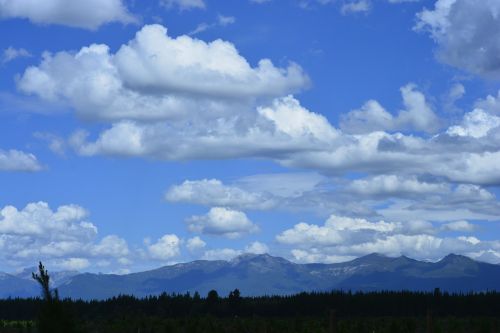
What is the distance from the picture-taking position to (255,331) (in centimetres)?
10075

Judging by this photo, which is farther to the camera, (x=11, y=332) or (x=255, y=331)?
(x=11, y=332)

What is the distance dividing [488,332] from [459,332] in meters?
16.6

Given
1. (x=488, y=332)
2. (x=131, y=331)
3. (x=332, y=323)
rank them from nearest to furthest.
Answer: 1. (x=332, y=323)
2. (x=488, y=332)
3. (x=131, y=331)

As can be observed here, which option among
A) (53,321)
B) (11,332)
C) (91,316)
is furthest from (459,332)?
(91,316)

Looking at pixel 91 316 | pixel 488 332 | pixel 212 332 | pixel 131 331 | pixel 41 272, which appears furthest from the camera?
pixel 91 316

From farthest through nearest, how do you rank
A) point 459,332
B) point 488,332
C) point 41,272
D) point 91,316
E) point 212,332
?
point 91,316 → point 459,332 → point 212,332 → point 488,332 → point 41,272

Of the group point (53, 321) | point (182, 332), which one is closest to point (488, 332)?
point (182, 332)

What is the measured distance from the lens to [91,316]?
197 m

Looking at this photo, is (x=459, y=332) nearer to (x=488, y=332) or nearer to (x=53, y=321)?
(x=488, y=332)

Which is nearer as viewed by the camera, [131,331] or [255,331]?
[255,331]

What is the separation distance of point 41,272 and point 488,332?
56709 mm

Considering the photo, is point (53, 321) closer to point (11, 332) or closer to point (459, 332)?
point (459, 332)

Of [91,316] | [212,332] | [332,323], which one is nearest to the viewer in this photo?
[332,323]

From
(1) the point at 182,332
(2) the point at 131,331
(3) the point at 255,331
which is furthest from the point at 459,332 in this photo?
(2) the point at 131,331
